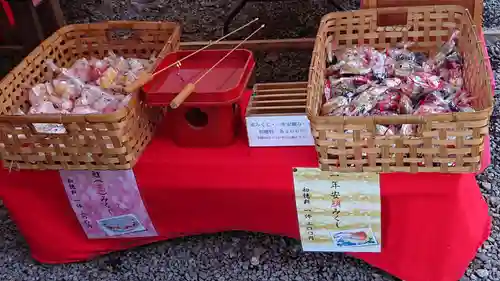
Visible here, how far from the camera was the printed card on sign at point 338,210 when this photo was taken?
1.50 meters

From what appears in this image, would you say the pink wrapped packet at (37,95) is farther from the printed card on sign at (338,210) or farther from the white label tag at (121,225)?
the printed card on sign at (338,210)

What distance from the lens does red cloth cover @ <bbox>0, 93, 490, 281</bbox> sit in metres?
1.50

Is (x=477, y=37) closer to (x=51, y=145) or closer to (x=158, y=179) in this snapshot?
(x=158, y=179)

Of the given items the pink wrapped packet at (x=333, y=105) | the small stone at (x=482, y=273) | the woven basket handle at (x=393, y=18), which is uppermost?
the woven basket handle at (x=393, y=18)

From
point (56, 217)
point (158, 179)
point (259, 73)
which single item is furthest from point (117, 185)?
point (259, 73)

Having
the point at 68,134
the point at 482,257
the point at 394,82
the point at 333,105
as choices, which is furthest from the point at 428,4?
the point at 68,134

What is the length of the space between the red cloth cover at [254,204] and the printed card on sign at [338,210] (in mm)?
31

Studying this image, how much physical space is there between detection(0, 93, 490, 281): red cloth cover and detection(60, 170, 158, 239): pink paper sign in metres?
0.03

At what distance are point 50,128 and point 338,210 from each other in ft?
2.64

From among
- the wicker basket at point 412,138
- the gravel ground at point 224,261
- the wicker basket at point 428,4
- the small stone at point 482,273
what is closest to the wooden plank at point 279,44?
the wicker basket at point 428,4

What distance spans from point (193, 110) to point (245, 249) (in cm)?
52

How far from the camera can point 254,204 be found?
5.42 feet

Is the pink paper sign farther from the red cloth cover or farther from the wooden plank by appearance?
the wooden plank

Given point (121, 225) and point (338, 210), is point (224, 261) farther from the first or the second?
point (338, 210)
